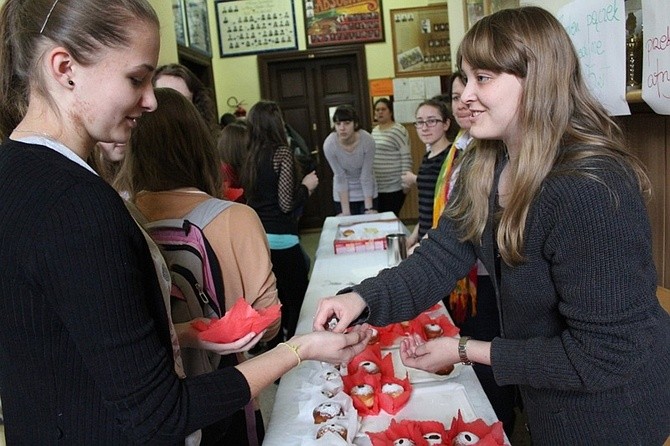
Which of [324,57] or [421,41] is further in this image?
[324,57]

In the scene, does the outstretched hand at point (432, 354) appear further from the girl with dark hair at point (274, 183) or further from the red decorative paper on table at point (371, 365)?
the girl with dark hair at point (274, 183)

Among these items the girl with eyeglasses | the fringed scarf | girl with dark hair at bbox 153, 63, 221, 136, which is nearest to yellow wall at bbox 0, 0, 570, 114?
the girl with eyeglasses

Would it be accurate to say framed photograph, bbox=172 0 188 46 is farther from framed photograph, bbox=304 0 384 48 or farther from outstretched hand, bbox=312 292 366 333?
outstretched hand, bbox=312 292 366 333

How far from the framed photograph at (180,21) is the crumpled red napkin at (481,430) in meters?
4.61

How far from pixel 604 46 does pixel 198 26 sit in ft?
17.2

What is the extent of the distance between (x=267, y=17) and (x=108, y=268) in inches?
267

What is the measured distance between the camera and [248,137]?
313 centimetres

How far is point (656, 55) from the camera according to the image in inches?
59.3

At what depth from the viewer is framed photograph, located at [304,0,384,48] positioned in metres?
6.91

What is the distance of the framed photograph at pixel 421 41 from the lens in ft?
22.3

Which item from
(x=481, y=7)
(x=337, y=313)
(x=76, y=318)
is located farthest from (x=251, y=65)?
(x=76, y=318)

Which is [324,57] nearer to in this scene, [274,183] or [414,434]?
[274,183]

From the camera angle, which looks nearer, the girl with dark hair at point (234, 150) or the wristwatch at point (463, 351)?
the wristwatch at point (463, 351)

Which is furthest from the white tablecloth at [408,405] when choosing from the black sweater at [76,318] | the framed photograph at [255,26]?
the framed photograph at [255,26]
